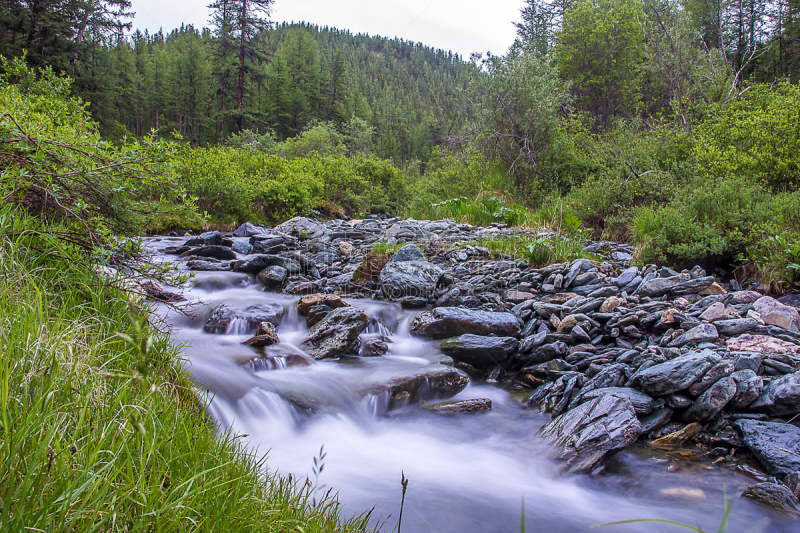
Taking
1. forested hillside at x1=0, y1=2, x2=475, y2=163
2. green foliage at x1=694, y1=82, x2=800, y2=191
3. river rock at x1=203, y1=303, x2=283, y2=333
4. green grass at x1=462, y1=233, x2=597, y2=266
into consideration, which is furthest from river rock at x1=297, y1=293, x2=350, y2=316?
forested hillside at x1=0, y1=2, x2=475, y2=163

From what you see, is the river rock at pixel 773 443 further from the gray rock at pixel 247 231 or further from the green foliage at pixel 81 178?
the gray rock at pixel 247 231

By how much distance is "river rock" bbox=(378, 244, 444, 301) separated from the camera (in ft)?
23.7

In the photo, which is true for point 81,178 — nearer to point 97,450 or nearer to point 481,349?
point 97,450

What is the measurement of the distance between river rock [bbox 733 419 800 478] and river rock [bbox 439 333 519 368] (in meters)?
2.23

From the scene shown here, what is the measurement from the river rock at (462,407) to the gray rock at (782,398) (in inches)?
88.6

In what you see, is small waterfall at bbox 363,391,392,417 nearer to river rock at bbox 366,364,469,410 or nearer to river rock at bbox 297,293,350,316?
river rock at bbox 366,364,469,410

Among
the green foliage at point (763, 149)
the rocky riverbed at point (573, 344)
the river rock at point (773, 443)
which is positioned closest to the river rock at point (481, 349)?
the rocky riverbed at point (573, 344)

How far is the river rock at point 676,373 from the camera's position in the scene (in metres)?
3.80

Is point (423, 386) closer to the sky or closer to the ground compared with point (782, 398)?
closer to the ground

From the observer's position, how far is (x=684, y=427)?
368cm

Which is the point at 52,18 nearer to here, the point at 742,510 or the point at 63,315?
the point at 63,315

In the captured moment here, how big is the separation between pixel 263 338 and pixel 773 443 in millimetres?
5034

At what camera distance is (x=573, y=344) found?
16.8 feet

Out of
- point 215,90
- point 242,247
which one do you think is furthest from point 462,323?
point 215,90
